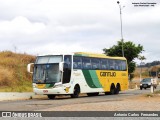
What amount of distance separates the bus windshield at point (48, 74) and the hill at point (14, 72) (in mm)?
10868

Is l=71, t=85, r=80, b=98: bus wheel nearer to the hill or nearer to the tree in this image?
the hill

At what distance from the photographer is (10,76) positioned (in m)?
49.0

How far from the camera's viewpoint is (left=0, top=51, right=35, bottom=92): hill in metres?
47.7

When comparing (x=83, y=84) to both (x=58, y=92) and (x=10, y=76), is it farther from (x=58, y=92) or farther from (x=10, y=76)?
(x=10, y=76)

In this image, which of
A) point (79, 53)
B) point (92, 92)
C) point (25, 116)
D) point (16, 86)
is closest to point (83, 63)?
point (79, 53)

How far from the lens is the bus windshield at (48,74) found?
33312 millimetres

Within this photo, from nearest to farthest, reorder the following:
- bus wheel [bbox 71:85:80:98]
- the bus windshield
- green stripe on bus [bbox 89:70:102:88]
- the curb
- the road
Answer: the road, the bus windshield, the curb, bus wheel [bbox 71:85:80:98], green stripe on bus [bbox 89:70:102:88]

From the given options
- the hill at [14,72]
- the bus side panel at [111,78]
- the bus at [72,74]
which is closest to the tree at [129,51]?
the hill at [14,72]

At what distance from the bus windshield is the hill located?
35.7 feet

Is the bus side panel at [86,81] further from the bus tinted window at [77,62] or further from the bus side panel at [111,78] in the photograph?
the bus side panel at [111,78]

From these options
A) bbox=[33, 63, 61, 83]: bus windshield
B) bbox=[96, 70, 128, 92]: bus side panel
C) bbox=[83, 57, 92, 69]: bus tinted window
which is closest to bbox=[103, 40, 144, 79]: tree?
bbox=[96, 70, 128, 92]: bus side panel

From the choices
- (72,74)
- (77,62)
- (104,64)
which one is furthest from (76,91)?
(104,64)

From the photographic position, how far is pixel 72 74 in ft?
113

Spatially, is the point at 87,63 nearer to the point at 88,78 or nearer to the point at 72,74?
the point at 88,78
